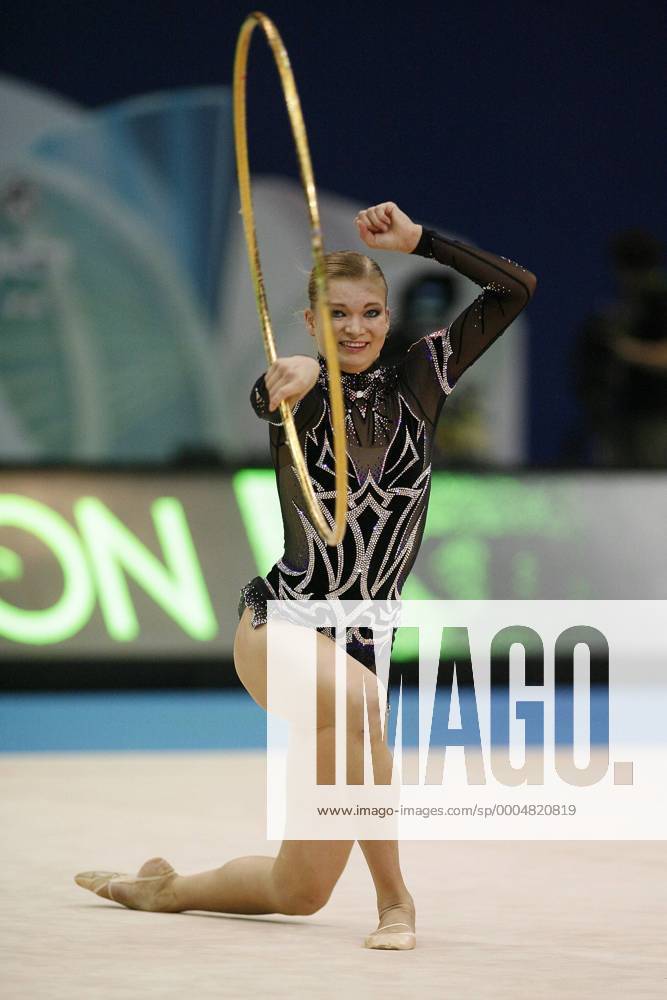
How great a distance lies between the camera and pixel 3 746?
281 inches

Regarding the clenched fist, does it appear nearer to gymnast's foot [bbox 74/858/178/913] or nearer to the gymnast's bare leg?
the gymnast's bare leg

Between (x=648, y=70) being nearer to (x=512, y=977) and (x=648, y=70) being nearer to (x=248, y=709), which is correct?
(x=248, y=709)

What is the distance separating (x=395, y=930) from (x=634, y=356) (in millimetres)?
7033

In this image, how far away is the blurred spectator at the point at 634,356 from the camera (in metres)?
10.1

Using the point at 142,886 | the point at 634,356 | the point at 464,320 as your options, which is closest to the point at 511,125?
the point at 634,356

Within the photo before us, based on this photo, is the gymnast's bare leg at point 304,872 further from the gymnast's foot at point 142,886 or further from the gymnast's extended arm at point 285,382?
the gymnast's extended arm at point 285,382

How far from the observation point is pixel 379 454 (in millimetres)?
3578

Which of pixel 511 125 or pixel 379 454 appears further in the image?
pixel 511 125

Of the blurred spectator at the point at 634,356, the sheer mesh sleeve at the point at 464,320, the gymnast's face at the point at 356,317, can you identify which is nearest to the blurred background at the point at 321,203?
the blurred spectator at the point at 634,356

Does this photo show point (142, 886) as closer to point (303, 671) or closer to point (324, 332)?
point (303, 671)

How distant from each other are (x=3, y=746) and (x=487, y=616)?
2.15m

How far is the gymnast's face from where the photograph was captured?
356 centimetres

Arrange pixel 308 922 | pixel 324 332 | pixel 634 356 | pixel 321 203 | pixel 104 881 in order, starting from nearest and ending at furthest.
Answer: pixel 324 332
pixel 308 922
pixel 104 881
pixel 634 356
pixel 321 203

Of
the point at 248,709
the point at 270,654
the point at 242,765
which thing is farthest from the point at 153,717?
the point at 270,654
